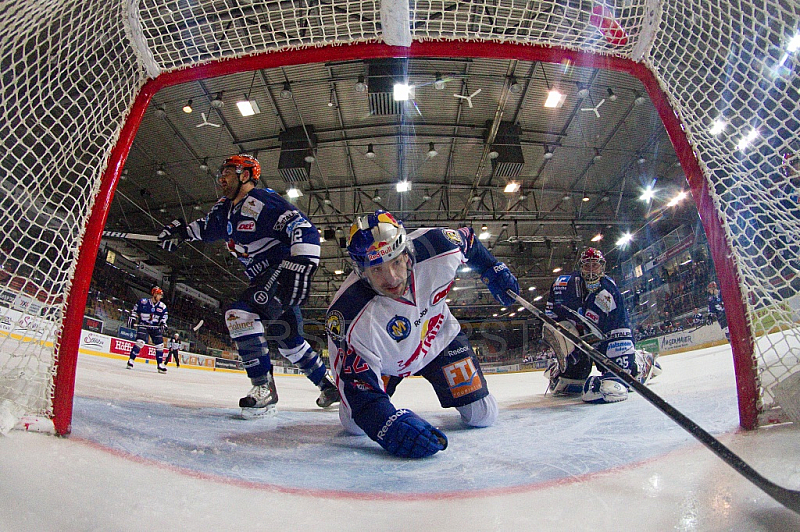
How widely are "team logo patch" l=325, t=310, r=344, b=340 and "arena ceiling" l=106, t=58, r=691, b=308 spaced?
19.2 feet

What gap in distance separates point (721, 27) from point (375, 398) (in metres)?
1.69

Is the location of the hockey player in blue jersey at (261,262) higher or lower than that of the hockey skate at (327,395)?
higher

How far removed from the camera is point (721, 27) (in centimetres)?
139

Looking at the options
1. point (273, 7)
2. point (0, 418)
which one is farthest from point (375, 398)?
point (273, 7)

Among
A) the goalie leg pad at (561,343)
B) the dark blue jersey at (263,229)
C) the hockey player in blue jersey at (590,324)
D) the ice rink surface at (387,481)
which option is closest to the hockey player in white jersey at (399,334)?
the ice rink surface at (387,481)

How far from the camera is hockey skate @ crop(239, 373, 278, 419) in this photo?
2.16 m

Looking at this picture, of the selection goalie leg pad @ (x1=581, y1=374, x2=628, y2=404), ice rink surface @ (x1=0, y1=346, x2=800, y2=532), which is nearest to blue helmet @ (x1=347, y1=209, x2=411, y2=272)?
ice rink surface @ (x1=0, y1=346, x2=800, y2=532)

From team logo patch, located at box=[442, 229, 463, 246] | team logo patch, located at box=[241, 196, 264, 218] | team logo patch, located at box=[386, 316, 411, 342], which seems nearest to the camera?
team logo patch, located at box=[386, 316, 411, 342]

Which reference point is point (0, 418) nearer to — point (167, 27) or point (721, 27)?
point (167, 27)

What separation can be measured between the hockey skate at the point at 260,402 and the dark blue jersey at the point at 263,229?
2.01 feet

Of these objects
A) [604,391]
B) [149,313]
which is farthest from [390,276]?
[149,313]

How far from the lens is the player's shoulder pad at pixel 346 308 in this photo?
1.63 meters

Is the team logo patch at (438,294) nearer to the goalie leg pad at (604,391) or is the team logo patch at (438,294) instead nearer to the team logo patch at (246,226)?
the team logo patch at (246,226)

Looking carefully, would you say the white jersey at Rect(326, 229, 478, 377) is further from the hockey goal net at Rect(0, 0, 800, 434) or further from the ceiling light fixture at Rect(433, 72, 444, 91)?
the ceiling light fixture at Rect(433, 72, 444, 91)
